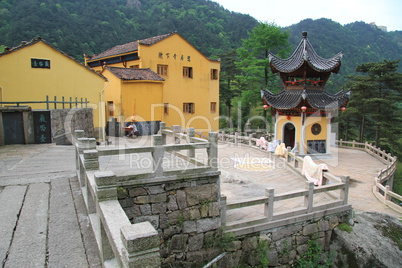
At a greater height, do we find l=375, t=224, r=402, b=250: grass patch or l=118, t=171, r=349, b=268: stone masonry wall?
l=118, t=171, r=349, b=268: stone masonry wall

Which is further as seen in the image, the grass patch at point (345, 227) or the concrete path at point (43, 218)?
the grass patch at point (345, 227)

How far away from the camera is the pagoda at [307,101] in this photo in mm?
16875

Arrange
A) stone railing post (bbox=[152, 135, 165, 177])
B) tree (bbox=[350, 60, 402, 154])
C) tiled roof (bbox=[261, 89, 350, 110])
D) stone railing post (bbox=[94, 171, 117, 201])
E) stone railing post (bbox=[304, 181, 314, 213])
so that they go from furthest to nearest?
1. tree (bbox=[350, 60, 402, 154])
2. tiled roof (bbox=[261, 89, 350, 110])
3. stone railing post (bbox=[304, 181, 314, 213])
4. stone railing post (bbox=[152, 135, 165, 177])
5. stone railing post (bbox=[94, 171, 117, 201])

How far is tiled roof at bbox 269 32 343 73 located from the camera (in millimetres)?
16844

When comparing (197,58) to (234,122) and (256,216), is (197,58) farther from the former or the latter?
(256,216)

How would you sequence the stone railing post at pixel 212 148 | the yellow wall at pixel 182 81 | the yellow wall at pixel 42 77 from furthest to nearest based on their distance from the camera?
the yellow wall at pixel 182 81, the yellow wall at pixel 42 77, the stone railing post at pixel 212 148

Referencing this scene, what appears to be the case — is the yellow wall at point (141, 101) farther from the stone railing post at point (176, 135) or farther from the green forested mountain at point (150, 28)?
the green forested mountain at point (150, 28)

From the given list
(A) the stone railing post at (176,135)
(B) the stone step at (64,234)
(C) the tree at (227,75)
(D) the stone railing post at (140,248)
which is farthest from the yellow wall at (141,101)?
(C) the tree at (227,75)

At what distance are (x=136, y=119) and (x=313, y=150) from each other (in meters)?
11.6

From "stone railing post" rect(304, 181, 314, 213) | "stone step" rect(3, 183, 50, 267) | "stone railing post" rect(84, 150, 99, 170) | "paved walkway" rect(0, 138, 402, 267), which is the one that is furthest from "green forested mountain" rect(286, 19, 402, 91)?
"stone step" rect(3, 183, 50, 267)

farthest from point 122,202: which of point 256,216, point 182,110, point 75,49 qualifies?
point 75,49

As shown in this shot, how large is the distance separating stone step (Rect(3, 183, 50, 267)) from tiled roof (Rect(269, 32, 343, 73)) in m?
14.9

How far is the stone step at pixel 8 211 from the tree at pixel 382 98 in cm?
2702

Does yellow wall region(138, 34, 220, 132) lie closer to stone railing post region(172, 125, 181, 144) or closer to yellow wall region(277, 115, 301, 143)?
yellow wall region(277, 115, 301, 143)
